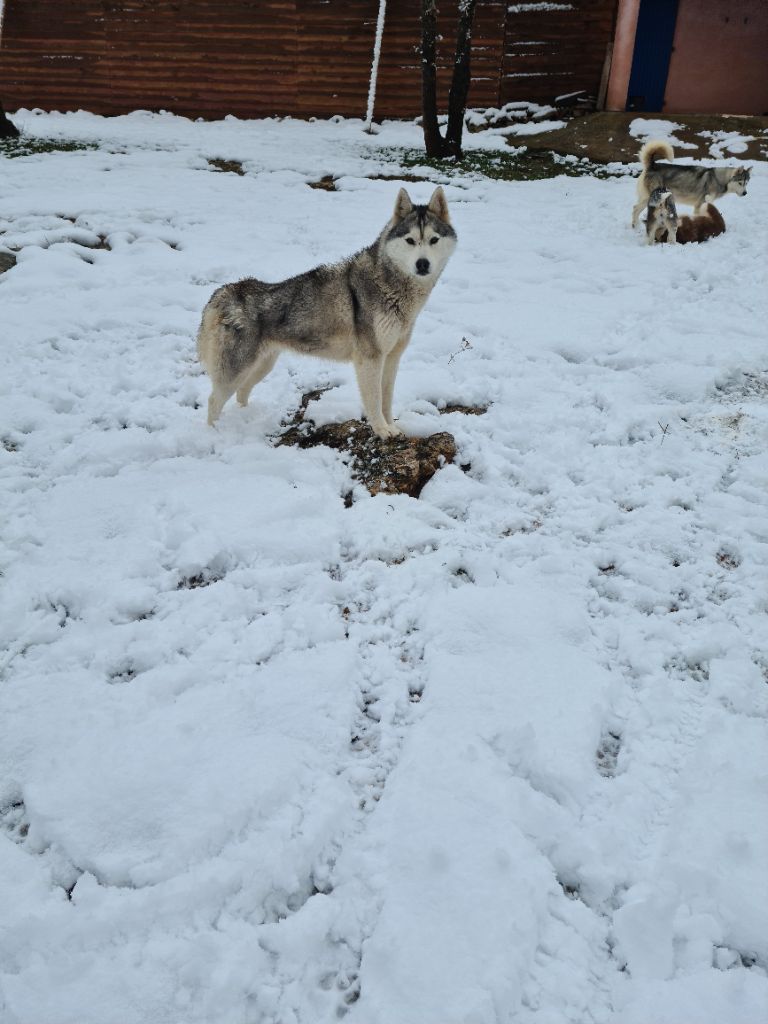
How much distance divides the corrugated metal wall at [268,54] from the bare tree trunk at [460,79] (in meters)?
4.41

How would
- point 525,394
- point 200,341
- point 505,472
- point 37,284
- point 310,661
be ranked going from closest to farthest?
point 310,661 < point 505,472 < point 200,341 < point 525,394 < point 37,284

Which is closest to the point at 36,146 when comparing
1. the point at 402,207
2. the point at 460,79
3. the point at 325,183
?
Result: the point at 325,183

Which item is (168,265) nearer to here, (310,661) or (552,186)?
(310,661)

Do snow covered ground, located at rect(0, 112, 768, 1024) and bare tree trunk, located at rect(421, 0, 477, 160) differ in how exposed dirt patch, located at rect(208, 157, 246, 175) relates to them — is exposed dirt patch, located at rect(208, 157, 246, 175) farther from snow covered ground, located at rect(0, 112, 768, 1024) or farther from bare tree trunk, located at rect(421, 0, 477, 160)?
snow covered ground, located at rect(0, 112, 768, 1024)

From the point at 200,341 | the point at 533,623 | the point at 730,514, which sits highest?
the point at 200,341

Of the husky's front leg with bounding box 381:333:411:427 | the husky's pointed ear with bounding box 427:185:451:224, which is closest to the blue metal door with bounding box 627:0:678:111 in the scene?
the husky's pointed ear with bounding box 427:185:451:224

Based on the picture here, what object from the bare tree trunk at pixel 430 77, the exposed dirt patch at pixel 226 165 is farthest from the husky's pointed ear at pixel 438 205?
the bare tree trunk at pixel 430 77

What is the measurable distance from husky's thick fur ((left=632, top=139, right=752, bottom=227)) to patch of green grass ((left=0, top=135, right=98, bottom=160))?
11.8m

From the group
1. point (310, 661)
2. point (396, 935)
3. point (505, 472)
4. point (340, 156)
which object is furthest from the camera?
point (340, 156)

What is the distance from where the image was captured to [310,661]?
310 cm

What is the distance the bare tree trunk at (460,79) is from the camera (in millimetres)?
12703

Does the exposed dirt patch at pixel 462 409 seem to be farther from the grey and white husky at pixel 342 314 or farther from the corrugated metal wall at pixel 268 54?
the corrugated metal wall at pixel 268 54

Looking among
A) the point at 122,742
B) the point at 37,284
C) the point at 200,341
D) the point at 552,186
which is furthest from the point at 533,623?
the point at 552,186

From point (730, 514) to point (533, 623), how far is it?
1.75 meters
